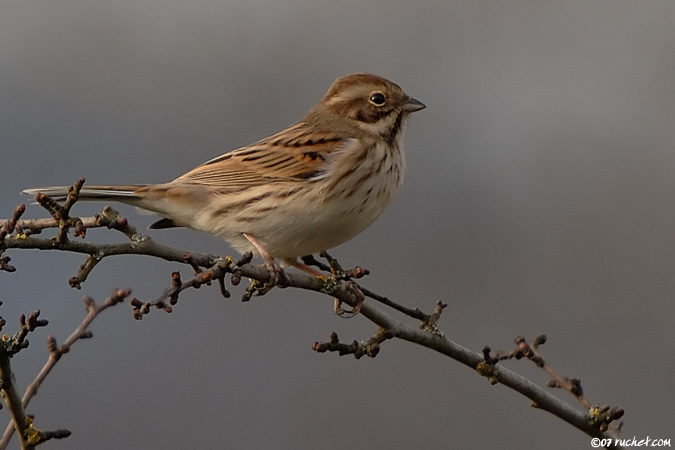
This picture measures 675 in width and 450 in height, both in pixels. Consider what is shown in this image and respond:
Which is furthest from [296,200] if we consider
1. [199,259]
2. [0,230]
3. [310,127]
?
[0,230]

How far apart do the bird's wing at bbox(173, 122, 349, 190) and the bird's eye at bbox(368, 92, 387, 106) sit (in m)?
0.36

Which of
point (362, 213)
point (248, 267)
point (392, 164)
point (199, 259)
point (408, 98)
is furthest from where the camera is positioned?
point (408, 98)

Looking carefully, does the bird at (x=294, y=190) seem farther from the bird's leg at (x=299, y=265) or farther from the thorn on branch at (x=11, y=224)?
the thorn on branch at (x=11, y=224)

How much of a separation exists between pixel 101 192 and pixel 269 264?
Result: 37.0 inches

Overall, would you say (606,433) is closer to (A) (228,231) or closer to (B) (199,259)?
(B) (199,259)

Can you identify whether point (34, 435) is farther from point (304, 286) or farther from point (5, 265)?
point (304, 286)

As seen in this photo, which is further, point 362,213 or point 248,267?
point 362,213

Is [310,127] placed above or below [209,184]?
above

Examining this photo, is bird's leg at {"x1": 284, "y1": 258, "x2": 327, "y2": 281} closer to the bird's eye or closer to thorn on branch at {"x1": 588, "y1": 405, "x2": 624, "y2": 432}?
the bird's eye

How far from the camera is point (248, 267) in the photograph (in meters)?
3.77

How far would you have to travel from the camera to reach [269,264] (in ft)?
15.3

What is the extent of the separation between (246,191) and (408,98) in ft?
4.15

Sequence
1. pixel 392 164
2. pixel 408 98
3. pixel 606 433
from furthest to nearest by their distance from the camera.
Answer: pixel 408 98 < pixel 392 164 < pixel 606 433

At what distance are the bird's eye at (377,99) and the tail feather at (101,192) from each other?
160cm
